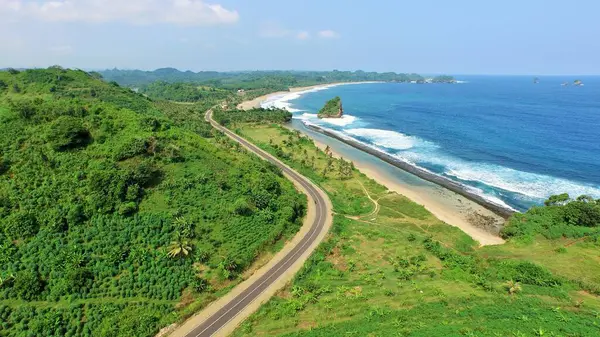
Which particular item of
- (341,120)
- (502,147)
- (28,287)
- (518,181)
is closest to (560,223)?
(518,181)

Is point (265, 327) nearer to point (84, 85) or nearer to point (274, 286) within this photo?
point (274, 286)

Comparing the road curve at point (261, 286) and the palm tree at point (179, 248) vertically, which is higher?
the palm tree at point (179, 248)

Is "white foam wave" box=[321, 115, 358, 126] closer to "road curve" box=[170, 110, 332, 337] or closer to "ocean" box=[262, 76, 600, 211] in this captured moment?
"ocean" box=[262, 76, 600, 211]

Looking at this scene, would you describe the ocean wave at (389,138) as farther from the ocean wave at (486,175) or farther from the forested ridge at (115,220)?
the forested ridge at (115,220)

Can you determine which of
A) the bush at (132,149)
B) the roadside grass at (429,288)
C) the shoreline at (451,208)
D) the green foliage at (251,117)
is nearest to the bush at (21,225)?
the bush at (132,149)

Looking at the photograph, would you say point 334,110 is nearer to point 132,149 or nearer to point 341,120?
point 341,120

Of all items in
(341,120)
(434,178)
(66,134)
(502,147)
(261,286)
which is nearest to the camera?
(261,286)
